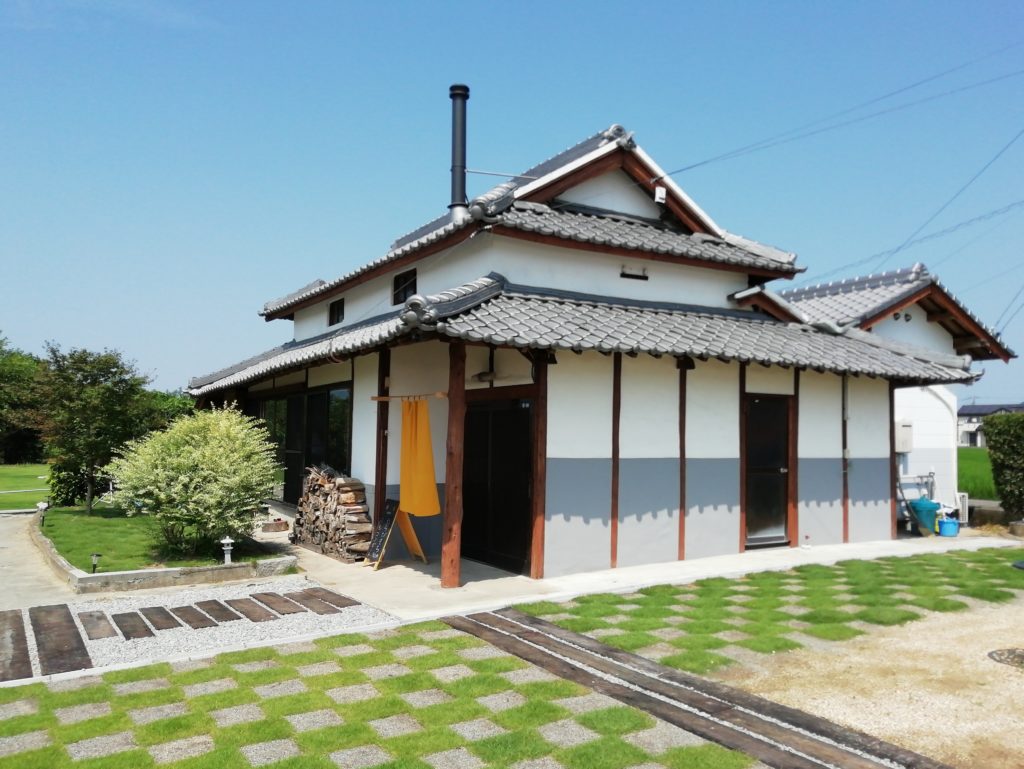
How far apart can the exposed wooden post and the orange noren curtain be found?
1017 mm

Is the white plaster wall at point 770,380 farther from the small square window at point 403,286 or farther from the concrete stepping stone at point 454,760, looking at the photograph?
the concrete stepping stone at point 454,760

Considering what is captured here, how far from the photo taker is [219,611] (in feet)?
24.0

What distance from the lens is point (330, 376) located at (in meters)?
13.0

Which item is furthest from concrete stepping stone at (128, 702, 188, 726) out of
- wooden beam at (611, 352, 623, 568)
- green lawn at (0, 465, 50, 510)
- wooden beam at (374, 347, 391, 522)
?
green lawn at (0, 465, 50, 510)

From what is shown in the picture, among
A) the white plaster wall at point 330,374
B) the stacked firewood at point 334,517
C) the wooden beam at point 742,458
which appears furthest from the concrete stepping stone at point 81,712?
the wooden beam at point 742,458

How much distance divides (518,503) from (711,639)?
3.42 metres

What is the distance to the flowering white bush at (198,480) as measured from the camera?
932cm

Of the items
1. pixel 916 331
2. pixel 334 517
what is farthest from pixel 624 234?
pixel 916 331

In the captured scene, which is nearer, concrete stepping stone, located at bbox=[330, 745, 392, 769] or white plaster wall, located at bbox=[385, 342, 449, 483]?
concrete stepping stone, located at bbox=[330, 745, 392, 769]

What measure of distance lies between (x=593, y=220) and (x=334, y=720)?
8.44m

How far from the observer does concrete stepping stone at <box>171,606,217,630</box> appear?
6.78 metres

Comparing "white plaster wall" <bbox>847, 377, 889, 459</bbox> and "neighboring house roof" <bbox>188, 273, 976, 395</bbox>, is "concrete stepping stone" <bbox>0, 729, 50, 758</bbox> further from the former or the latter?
"white plaster wall" <bbox>847, 377, 889, 459</bbox>

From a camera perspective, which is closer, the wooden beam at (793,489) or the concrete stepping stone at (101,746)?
the concrete stepping stone at (101,746)

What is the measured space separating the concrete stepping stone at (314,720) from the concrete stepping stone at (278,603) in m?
2.78
